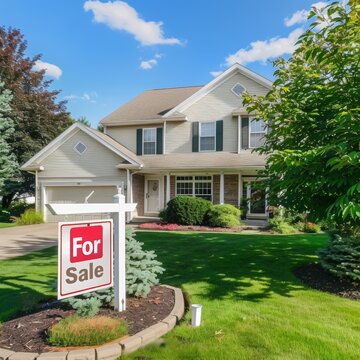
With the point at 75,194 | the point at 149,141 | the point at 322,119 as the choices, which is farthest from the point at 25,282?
the point at 149,141

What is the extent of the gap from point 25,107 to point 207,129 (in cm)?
1479

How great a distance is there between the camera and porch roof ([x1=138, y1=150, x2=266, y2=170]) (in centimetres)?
1709

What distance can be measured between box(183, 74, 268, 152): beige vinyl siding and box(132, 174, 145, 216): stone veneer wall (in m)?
3.44

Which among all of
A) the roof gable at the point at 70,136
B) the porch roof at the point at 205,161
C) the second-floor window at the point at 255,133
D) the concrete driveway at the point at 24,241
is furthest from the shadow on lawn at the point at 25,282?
the second-floor window at the point at 255,133

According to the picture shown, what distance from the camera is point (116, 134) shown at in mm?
20969

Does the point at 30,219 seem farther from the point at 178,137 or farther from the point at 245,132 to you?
the point at 245,132

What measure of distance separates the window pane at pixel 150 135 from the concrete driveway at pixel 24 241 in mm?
7753

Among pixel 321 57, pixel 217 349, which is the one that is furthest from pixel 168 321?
pixel 321 57

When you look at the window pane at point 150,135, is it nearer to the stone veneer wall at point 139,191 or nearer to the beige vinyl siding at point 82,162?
the stone veneer wall at point 139,191

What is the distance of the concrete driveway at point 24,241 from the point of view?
995 cm

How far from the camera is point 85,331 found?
351 centimetres

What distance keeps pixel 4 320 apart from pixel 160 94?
68.2 feet

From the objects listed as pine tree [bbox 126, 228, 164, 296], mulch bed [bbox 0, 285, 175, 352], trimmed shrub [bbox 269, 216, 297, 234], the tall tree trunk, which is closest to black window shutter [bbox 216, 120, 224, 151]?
trimmed shrub [bbox 269, 216, 297, 234]

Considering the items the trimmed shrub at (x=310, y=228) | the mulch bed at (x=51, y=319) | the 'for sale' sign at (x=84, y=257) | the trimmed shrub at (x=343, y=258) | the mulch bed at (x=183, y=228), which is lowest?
the mulch bed at (x=183, y=228)
